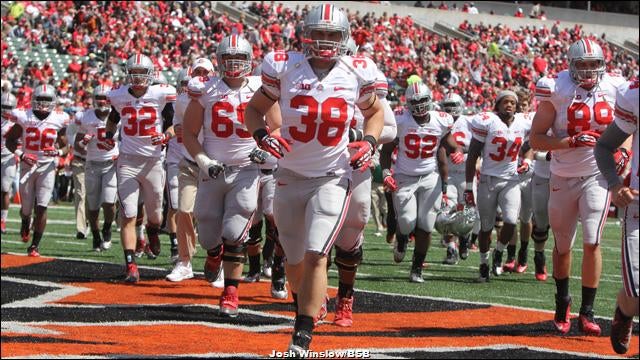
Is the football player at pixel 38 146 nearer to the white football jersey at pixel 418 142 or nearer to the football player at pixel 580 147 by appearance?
the white football jersey at pixel 418 142

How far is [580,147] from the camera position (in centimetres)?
799

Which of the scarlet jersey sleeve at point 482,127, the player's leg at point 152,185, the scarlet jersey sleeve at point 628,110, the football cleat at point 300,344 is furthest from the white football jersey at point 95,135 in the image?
the scarlet jersey sleeve at point 628,110

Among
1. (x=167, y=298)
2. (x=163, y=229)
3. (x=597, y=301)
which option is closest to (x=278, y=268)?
A: (x=167, y=298)

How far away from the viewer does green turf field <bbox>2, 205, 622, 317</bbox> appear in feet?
34.4

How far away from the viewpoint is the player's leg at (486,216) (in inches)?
461

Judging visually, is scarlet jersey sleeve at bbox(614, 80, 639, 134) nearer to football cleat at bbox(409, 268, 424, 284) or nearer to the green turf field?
the green turf field

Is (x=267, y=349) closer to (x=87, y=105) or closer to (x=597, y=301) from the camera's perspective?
(x=597, y=301)

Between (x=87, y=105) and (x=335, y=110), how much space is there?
17972mm

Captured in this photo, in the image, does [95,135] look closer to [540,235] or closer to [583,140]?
[540,235]

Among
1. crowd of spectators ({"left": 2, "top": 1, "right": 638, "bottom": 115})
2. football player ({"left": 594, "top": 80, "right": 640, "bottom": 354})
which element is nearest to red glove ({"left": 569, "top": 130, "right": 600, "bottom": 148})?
football player ({"left": 594, "top": 80, "right": 640, "bottom": 354})

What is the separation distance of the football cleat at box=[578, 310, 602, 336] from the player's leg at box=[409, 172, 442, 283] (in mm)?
3247

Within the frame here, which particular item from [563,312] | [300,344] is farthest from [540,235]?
[300,344]

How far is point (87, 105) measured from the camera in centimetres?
2406

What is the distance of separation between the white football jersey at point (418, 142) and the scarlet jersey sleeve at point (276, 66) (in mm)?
4857
